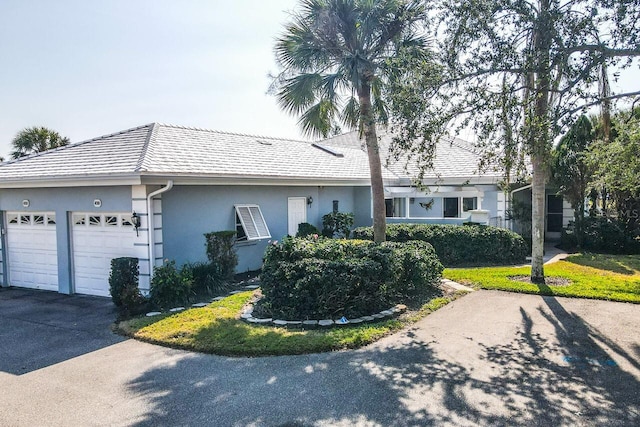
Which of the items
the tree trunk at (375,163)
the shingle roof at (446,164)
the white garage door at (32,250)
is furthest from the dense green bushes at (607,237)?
the white garage door at (32,250)

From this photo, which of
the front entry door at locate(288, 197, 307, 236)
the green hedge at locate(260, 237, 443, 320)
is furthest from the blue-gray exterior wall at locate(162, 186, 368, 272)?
the green hedge at locate(260, 237, 443, 320)

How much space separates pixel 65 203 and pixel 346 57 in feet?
28.1

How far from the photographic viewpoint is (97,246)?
39.2 ft

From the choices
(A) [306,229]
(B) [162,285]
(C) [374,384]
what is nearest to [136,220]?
(B) [162,285]

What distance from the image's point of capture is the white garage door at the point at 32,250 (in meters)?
12.8

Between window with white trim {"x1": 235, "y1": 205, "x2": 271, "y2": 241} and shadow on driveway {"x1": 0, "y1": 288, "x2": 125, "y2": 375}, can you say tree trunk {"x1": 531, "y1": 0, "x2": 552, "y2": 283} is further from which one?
window with white trim {"x1": 235, "y1": 205, "x2": 271, "y2": 241}

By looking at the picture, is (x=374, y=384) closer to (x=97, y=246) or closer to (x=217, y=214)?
→ (x=217, y=214)

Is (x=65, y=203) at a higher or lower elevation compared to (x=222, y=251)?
higher

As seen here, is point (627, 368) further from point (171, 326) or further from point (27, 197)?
point (27, 197)

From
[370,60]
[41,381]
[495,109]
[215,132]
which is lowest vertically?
[41,381]

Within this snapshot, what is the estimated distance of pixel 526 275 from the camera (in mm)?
12930

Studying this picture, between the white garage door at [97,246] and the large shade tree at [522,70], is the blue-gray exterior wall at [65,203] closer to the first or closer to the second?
the white garage door at [97,246]

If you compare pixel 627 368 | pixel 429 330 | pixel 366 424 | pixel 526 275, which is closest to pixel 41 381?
pixel 366 424

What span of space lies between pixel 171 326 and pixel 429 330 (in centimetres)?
494
